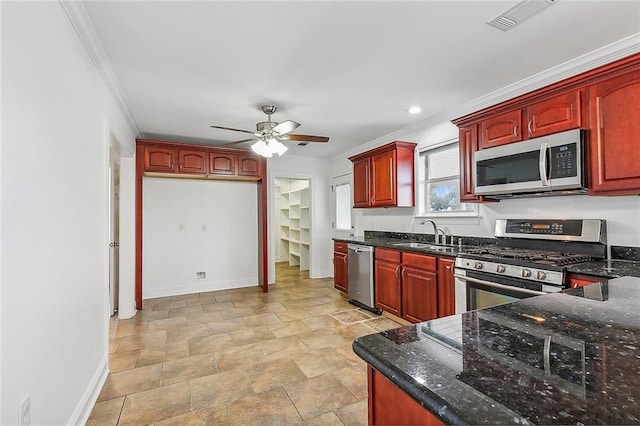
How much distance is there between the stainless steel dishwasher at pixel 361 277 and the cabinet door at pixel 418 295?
58 centimetres

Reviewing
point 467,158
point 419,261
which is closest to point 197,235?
point 419,261

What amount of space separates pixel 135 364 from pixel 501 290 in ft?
10.2

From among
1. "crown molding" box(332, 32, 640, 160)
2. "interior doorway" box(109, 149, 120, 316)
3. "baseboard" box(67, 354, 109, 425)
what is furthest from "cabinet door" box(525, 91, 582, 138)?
"interior doorway" box(109, 149, 120, 316)

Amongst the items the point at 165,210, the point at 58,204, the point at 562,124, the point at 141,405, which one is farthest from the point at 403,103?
the point at 165,210

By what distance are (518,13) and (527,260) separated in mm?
1655

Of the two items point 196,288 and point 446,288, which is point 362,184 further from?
point 196,288

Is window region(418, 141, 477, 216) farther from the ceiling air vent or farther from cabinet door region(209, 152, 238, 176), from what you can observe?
cabinet door region(209, 152, 238, 176)

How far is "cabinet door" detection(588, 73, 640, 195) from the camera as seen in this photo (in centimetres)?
210

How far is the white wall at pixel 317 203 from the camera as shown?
20.4 feet

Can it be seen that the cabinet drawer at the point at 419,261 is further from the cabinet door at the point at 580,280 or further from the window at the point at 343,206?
the window at the point at 343,206

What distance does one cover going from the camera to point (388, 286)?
379 centimetres

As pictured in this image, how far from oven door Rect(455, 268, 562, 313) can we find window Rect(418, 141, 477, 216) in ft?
3.35

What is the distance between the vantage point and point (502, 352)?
754mm

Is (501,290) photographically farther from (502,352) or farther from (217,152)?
(217,152)
